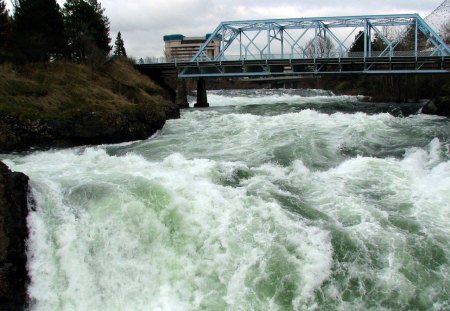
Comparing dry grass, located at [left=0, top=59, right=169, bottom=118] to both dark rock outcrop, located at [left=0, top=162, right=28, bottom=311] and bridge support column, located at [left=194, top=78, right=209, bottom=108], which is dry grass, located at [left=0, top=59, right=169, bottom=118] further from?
bridge support column, located at [left=194, top=78, right=209, bottom=108]

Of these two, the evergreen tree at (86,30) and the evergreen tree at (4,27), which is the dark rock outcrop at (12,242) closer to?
the evergreen tree at (4,27)

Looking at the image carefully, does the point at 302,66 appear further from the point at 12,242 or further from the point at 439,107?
the point at 12,242

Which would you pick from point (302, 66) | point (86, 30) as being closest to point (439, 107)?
point (302, 66)

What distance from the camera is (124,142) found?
890 inches

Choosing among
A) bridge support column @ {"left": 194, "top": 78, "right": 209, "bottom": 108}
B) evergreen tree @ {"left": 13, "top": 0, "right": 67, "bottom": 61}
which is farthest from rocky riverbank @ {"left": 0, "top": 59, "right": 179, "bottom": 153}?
bridge support column @ {"left": 194, "top": 78, "right": 209, "bottom": 108}

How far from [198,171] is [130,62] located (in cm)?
3861

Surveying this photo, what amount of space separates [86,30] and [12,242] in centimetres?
3210

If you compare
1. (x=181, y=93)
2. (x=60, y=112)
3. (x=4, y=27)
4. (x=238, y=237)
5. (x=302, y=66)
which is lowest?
(x=238, y=237)

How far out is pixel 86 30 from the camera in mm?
37375

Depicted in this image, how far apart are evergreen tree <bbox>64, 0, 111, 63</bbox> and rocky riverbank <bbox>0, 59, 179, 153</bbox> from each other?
24.5ft

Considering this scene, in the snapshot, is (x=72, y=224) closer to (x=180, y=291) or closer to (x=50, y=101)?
(x=180, y=291)

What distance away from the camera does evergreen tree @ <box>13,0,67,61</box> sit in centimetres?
2862

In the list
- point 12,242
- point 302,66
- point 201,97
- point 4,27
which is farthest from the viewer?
point 201,97

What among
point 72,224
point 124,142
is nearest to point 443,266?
point 72,224
